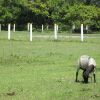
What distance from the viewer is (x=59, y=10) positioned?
150 ft

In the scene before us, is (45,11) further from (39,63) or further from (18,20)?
(39,63)

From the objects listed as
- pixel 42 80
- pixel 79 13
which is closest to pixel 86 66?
pixel 42 80

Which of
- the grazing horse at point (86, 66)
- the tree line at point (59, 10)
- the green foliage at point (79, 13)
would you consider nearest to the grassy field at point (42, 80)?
the grazing horse at point (86, 66)

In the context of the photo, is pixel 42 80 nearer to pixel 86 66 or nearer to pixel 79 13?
pixel 86 66

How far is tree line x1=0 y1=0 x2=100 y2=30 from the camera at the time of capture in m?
43.7

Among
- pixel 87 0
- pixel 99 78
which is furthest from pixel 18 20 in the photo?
pixel 99 78

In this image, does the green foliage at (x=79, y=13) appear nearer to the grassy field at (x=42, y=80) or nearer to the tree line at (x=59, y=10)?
the tree line at (x=59, y=10)

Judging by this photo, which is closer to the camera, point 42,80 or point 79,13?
point 42,80

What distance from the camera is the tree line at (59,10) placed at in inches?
1719

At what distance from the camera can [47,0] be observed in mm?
50000

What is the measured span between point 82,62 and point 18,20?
5672 cm

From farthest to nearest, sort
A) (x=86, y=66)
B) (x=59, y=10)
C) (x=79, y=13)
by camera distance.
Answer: (x=59, y=10) < (x=79, y=13) < (x=86, y=66)

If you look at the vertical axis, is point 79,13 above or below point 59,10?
below

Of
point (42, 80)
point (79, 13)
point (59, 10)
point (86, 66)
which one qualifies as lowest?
point (42, 80)
